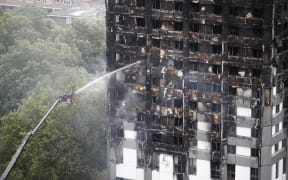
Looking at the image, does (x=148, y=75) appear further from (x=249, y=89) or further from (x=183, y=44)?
(x=249, y=89)

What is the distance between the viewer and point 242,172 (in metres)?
107

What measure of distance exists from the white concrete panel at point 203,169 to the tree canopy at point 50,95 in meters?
17.9

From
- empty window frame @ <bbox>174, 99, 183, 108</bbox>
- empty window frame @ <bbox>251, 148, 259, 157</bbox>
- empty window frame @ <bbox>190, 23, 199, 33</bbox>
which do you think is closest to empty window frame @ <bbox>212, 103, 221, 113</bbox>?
empty window frame @ <bbox>174, 99, 183, 108</bbox>

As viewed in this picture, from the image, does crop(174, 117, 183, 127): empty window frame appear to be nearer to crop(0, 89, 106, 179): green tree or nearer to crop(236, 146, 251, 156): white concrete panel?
crop(236, 146, 251, 156): white concrete panel

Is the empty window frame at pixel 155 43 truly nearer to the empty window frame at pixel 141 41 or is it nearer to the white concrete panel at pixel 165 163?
the empty window frame at pixel 141 41

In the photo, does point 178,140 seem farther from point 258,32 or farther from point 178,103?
point 258,32

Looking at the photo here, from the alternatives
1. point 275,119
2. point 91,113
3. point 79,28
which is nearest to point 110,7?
point 91,113

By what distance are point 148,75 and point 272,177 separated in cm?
2019

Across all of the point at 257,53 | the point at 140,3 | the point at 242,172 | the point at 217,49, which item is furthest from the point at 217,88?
the point at 140,3

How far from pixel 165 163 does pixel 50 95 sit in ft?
103

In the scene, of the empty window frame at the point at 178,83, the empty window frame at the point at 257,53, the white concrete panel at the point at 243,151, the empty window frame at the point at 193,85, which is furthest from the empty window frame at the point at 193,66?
the white concrete panel at the point at 243,151

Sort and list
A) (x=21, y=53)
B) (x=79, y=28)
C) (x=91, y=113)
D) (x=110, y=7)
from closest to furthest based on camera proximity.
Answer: (x=110, y=7)
(x=91, y=113)
(x=21, y=53)
(x=79, y=28)

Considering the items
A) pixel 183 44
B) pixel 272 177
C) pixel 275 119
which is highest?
pixel 183 44

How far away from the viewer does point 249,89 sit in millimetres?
104562
